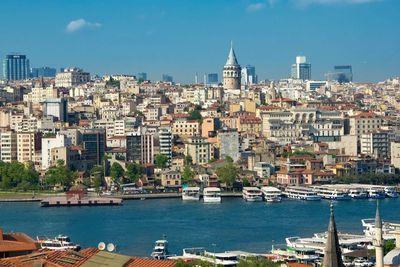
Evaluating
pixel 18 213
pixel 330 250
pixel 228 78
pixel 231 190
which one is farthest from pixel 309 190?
pixel 228 78

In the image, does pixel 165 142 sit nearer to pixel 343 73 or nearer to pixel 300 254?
pixel 300 254

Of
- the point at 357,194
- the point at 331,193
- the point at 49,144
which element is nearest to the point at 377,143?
the point at 357,194

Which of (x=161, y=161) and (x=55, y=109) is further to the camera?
(x=55, y=109)

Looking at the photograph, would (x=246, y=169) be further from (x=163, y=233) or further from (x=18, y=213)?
(x=163, y=233)

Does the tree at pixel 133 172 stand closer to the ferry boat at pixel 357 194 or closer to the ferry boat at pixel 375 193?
the ferry boat at pixel 357 194

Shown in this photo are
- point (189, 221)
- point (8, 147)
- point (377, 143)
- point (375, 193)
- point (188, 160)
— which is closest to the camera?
point (189, 221)

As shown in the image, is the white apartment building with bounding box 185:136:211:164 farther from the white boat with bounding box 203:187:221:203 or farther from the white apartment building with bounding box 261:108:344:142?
the white boat with bounding box 203:187:221:203

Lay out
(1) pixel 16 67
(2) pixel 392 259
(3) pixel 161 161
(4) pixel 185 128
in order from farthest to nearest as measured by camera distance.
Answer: (1) pixel 16 67
(4) pixel 185 128
(3) pixel 161 161
(2) pixel 392 259
